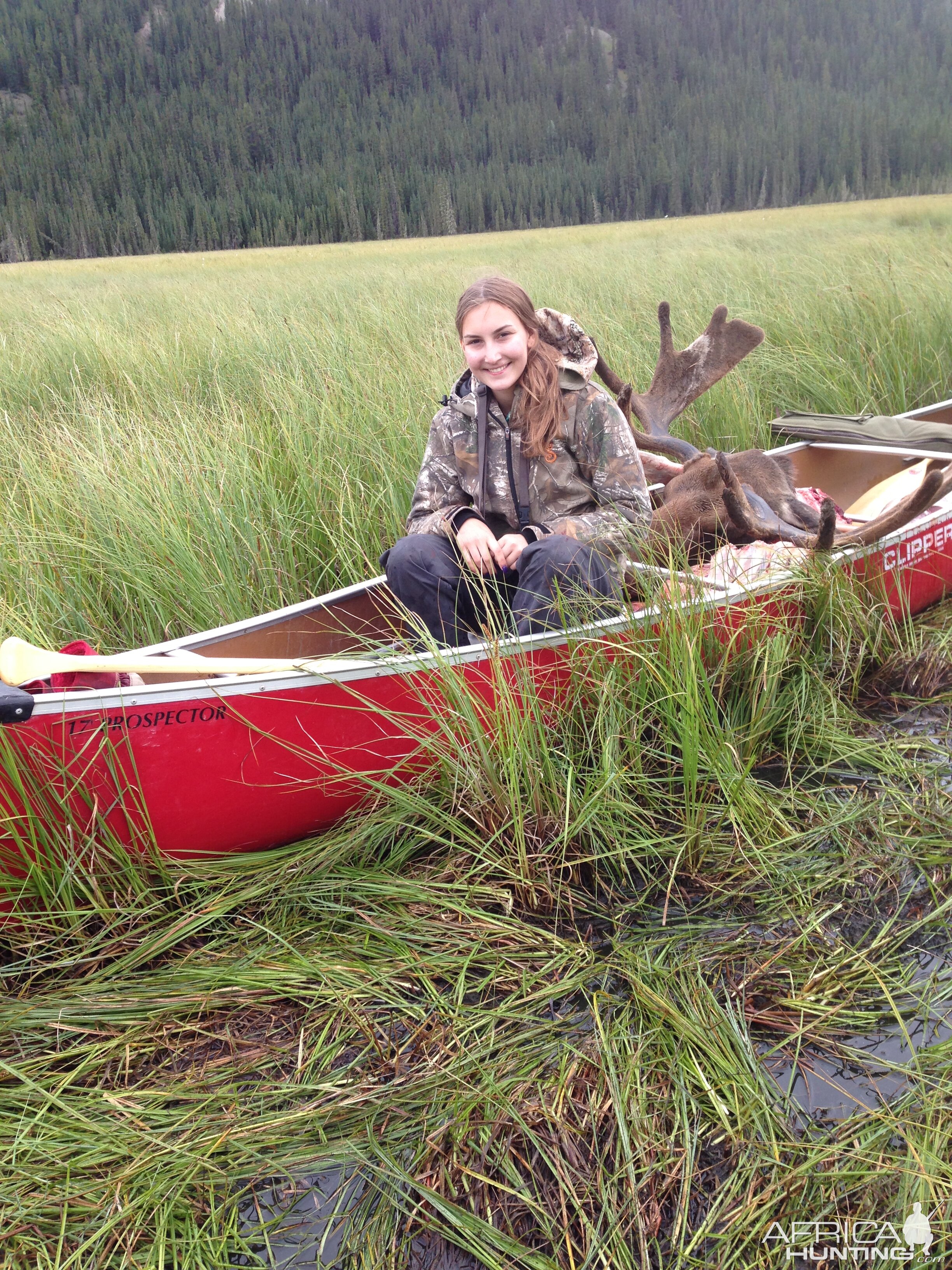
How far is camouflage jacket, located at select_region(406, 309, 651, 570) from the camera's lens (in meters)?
3.36

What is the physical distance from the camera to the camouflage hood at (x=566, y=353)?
3.38 meters

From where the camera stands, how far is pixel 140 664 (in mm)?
2701

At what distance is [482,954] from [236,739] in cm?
89

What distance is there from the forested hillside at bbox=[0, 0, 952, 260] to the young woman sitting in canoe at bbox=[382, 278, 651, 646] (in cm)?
3394

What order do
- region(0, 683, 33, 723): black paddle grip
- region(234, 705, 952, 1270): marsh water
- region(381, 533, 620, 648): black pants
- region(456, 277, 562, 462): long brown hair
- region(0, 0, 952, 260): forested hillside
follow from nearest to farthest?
region(234, 705, 952, 1270): marsh water
region(0, 683, 33, 723): black paddle grip
region(381, 533, 620, 648): black pants
region(456, 277, 562, 462): long brown hair
region(0, 0, 952, 260): forested hillside

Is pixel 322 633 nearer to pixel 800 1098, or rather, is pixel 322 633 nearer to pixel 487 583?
pixel 487 583

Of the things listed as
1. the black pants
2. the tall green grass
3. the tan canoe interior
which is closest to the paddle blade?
the tan canoe interior

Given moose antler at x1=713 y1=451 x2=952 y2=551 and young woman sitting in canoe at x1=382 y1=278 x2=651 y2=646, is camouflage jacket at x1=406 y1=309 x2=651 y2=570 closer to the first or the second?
young woman sitting in canoe at x1=382 y1=278 x2=651 y2=646

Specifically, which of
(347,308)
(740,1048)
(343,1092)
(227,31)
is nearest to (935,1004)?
(740,1048)

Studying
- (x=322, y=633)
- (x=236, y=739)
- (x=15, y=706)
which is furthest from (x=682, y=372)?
(x=15, y=706)

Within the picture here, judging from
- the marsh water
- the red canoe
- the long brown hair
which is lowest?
the marsh water

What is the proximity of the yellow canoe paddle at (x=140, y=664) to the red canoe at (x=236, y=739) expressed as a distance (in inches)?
1.9

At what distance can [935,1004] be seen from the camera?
2.28m

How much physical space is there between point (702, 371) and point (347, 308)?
162 inches
